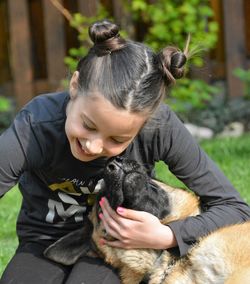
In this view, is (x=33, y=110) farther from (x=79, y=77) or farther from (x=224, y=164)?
(x=224, y=164)

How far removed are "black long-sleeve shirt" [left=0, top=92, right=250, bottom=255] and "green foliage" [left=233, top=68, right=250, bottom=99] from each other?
394cm

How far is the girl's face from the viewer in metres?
2.88

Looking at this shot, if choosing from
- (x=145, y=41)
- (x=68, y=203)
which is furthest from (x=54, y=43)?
(x=68, y=203)

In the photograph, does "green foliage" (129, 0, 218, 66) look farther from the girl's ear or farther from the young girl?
the girl's ear

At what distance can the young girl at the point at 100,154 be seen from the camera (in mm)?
2941

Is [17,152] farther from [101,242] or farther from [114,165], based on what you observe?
[101,242]

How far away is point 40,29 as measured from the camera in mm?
8422

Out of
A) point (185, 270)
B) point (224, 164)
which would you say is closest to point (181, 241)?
point (185, 270)

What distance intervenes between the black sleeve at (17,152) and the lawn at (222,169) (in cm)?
95

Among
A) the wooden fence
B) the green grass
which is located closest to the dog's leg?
the green grass

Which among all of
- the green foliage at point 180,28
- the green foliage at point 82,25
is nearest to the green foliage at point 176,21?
the green foliage at point 180,28

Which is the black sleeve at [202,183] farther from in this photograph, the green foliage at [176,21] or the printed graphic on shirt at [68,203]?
the green foliage at [176,21]

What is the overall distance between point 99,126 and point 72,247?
0.71 m

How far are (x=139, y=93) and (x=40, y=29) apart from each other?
5659 mm
